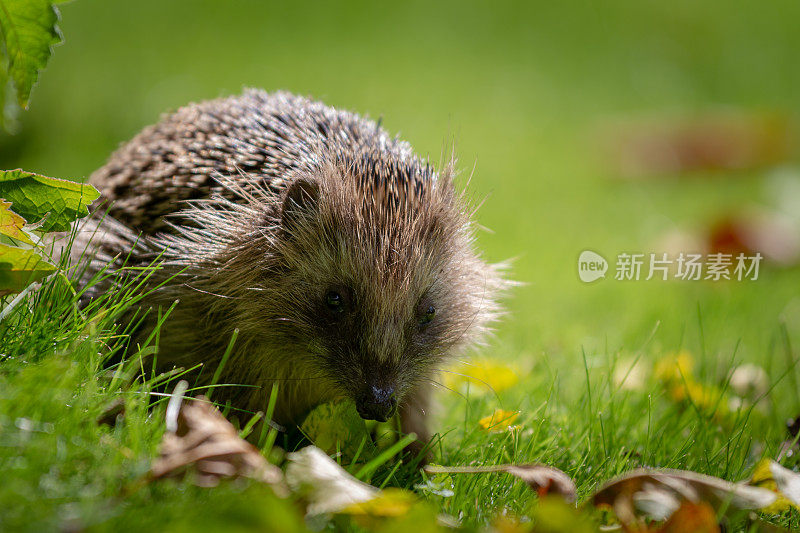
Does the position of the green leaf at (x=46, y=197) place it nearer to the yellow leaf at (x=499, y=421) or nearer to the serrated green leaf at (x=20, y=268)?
the serrated green leaf at (x=20, y=268)

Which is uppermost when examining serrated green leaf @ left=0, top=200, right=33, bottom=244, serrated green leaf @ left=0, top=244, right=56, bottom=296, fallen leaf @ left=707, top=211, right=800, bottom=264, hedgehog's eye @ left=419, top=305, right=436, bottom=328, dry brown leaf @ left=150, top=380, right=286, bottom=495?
fallen leaf @ left=707, top=211, right=800, bottom=264

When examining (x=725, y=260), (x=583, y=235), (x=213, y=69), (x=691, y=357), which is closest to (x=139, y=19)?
(x=213, y=69)

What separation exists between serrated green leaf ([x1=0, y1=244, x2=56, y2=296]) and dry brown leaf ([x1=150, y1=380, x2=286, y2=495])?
2.20 feet

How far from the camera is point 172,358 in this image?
2824 mm

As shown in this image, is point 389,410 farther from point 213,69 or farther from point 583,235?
point 213,69

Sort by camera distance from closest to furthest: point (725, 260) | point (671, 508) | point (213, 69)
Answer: point (671, 508) < point (725, 260) < point (213, 69)

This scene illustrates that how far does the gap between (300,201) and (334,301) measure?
37 cm

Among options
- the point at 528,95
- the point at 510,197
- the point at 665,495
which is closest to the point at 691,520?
the point at 665,495

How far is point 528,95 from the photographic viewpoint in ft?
30.6

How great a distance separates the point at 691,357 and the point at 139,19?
7.58 m

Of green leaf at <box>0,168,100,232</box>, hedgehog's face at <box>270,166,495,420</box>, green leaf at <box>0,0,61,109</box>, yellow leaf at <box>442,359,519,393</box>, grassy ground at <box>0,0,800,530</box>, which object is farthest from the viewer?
yellow leaf at <box>442,359,519,393</box>

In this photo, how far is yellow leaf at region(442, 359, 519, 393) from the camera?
322 cm

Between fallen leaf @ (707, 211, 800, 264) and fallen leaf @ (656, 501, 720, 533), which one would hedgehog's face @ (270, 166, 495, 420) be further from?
fallen leaf @ (707, 211, 800, 264)

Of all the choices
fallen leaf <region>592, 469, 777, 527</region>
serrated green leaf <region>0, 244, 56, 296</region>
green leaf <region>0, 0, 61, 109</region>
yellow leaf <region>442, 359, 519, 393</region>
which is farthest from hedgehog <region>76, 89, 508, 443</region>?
fallen leaf <region>592, 469, 777, 527</region>
